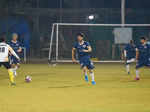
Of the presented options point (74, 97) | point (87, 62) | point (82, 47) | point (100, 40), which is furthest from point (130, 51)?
point (100, 40)

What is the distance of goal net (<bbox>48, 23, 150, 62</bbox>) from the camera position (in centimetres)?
3184

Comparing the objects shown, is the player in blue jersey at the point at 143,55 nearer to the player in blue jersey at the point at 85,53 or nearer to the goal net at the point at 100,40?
the player in blue jersey at the point at 85,53

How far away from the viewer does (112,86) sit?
55.0ft

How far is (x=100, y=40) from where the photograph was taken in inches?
1329

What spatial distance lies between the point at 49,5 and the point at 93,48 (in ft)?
24.8

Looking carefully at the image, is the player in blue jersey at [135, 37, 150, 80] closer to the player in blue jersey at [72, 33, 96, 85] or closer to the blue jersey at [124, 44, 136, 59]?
the player in blue jersey at [72, 33, 96, 85]

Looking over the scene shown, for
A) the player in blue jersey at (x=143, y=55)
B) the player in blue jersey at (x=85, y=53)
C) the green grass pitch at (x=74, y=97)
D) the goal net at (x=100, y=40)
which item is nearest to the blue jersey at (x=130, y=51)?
the player in blue jersey at (x=143, y=55)

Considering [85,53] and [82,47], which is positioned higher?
[82,47]

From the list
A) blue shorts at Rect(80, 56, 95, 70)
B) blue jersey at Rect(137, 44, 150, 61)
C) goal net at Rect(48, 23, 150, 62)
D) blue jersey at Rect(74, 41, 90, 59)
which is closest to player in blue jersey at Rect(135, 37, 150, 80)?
blue jersey at Rect(137, 44, 150, 61)

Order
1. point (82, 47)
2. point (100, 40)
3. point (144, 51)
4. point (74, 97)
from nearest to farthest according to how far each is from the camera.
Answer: point (74, 97) → point (82, 47) → point (144, 51) → point (100, 40)

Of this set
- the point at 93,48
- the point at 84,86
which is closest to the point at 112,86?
the point at 84,86

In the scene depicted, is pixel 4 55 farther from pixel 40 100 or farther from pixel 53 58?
pixel 53 58

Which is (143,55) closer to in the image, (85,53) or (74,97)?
(85,53)

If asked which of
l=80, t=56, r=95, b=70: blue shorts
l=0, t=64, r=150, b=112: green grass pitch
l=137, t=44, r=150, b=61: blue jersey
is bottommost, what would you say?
l=0, t=64, r=150, b=112: green grass pitch
